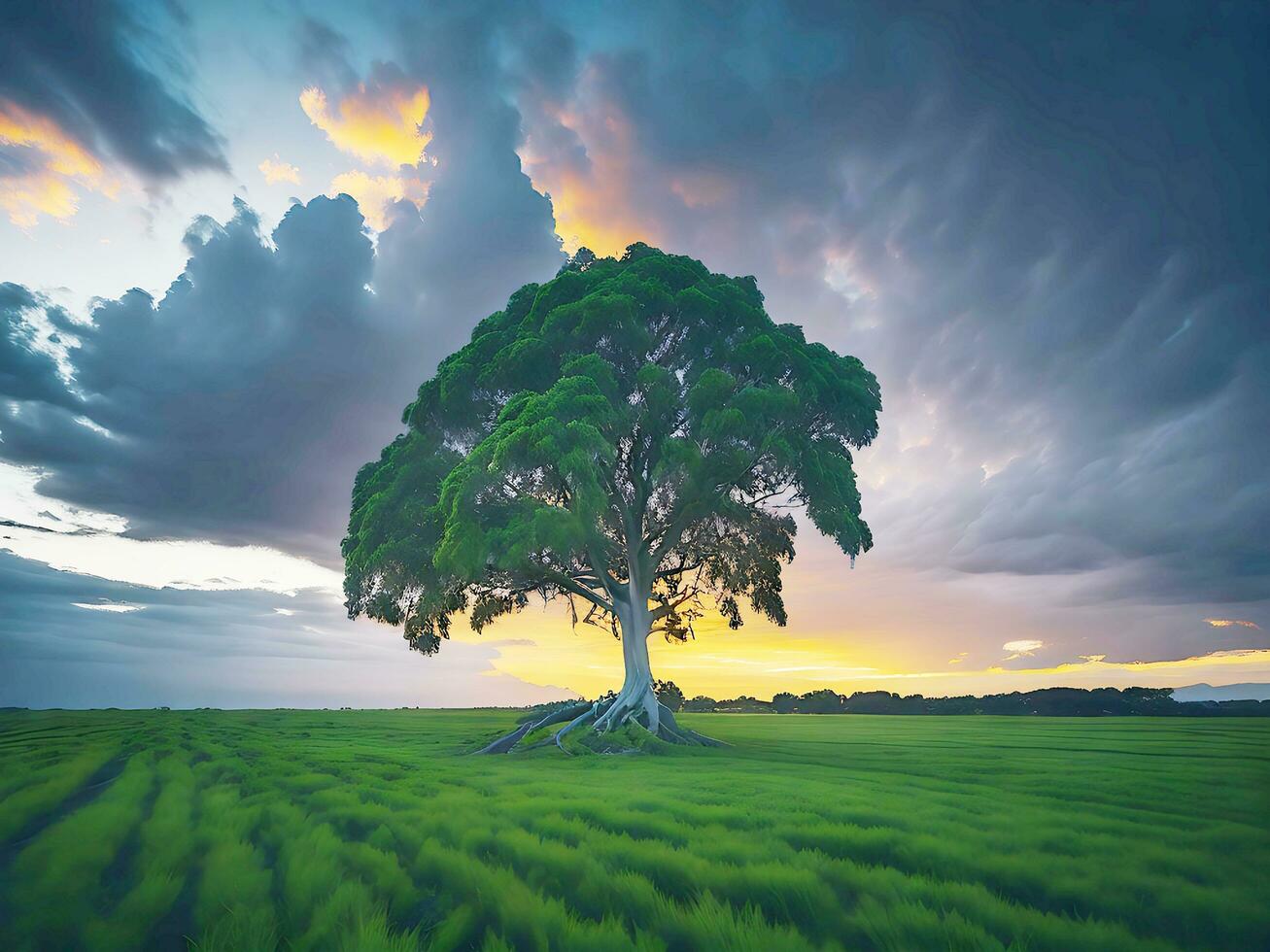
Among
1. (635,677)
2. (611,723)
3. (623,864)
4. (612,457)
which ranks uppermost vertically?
(612,457)

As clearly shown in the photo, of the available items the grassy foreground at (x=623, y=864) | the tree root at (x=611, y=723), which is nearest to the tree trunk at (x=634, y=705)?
the tree root at (x=611, y=723)

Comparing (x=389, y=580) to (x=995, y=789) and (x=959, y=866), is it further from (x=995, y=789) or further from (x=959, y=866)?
(x=959, y=866)

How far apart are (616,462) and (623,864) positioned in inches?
709

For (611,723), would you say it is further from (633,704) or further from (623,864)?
(623,864)

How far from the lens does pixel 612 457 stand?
1738cm

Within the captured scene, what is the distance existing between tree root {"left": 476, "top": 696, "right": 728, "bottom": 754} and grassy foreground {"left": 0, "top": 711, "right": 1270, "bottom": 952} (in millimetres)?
9999

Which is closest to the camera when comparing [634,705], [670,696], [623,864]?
[623,864]

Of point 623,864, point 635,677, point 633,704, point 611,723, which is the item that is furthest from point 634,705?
point 623,864

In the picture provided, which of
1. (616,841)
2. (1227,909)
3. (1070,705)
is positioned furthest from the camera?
(1070,705)

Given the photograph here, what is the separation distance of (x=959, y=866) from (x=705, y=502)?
1748 centimetres

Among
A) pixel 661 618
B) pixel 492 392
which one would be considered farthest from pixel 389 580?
pixel 661 618

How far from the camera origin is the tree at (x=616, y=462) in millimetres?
17625

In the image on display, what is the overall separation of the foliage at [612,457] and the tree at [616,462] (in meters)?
0.08

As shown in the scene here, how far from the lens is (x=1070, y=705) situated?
4109 centimetres
